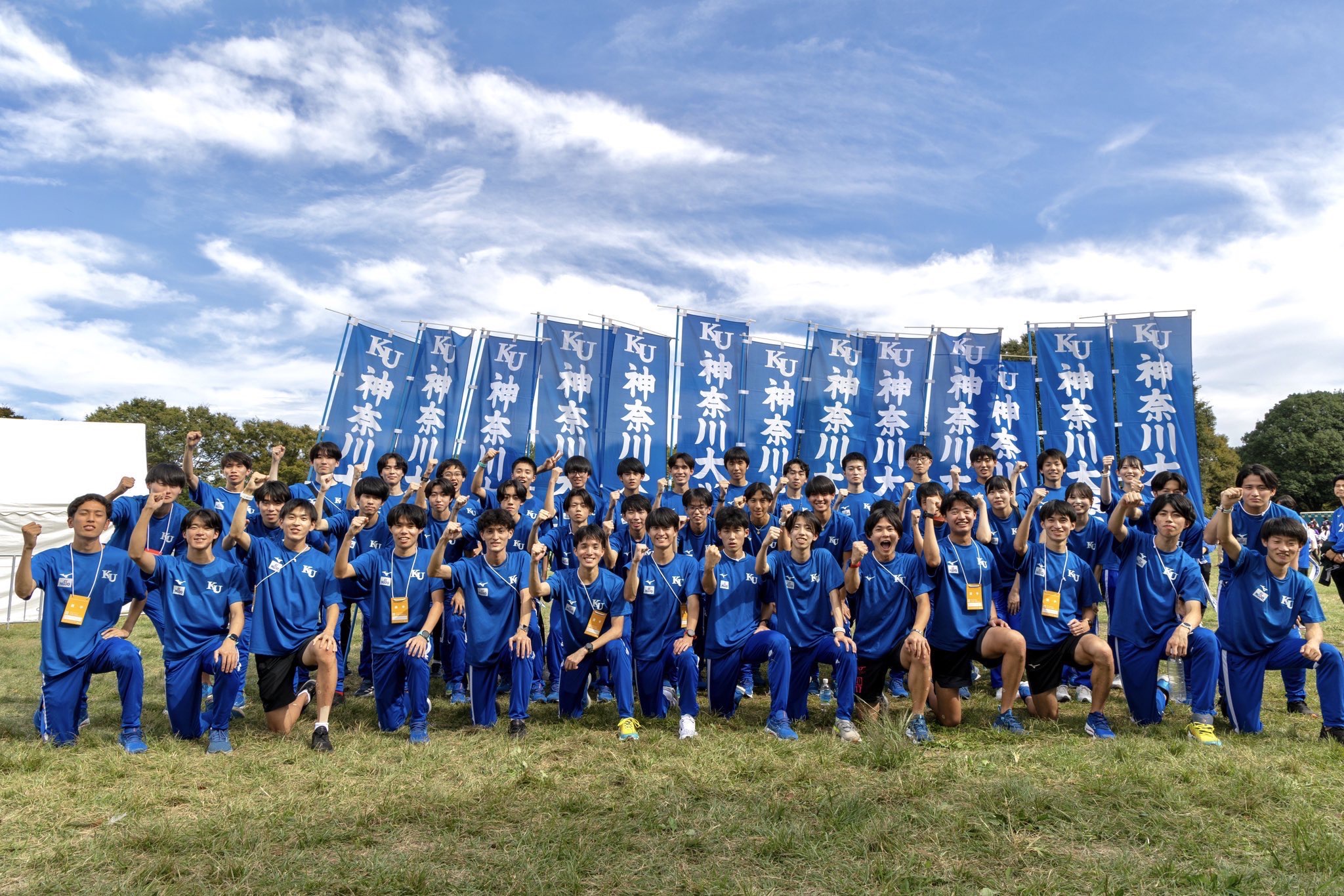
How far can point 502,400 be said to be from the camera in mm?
11984

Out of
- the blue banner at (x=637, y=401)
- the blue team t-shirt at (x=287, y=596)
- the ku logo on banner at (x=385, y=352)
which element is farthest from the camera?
the ku logo on banner at (x=385, y=352)

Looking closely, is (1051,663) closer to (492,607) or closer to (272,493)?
(492,607)

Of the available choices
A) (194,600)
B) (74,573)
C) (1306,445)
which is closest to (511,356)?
(194,600)

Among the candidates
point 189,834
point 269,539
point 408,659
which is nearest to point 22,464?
point 269,539

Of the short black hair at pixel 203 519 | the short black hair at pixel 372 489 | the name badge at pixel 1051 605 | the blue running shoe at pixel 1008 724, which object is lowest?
the blue running shoe at pixel 1008 724

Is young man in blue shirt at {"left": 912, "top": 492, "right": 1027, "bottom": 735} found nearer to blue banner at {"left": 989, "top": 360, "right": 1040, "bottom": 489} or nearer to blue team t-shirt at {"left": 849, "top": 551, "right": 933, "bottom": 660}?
blue team t-shirt at {"left": 849, "top": 551, "right": 933, "bottom": 660}

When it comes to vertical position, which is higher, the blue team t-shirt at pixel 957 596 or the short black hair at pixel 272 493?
the short black hair at pixel 272 493

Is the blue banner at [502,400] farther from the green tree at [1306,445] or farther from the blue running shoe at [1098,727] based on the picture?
the green tree at [1306,445]

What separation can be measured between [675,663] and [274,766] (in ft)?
10.6

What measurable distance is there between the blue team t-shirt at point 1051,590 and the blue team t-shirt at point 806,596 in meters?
1.67

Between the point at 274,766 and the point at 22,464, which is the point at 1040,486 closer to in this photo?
the point at 274,766

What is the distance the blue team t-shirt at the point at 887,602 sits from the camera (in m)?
7.06

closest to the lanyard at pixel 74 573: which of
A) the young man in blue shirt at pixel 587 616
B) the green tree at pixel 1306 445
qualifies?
the young man in blue shirt at pixel 587 616

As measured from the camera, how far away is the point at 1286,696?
7.55 meters
